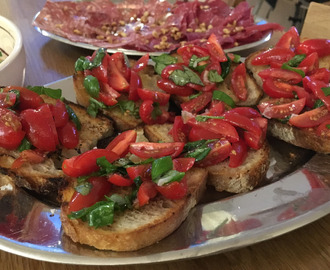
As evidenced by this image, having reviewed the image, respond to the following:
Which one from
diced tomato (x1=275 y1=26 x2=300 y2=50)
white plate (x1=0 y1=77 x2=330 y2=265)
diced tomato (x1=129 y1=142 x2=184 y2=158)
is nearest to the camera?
white plate (x1=0 y1=77 x2=330 y2=265)

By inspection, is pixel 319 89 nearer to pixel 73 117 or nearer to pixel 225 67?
pixel 225 67

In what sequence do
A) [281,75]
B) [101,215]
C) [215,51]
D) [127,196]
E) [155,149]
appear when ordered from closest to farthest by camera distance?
1. [101,215]
2. [127,196]
3. [155,149]
4. [281,75]
5. [215,51]

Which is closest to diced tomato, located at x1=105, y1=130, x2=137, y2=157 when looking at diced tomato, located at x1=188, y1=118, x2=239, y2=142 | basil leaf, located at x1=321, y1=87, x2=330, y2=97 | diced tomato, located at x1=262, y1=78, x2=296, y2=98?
diced tomato, located at x1=188, y1=118, x2=239, y2=142

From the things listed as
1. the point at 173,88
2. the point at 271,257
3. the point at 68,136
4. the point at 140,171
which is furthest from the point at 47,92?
A: the point at 271,257

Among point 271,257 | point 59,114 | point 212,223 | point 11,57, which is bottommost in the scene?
point 271,257

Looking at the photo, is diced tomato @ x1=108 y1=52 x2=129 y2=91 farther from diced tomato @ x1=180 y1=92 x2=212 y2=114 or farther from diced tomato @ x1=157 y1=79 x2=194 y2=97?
diced tomato @ x1=180 y1=92 x2=212 y2=114

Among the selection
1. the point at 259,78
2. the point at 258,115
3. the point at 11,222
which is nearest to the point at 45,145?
the point at 11,222

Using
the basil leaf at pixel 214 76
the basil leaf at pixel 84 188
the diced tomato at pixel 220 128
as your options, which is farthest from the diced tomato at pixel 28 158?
the basil leaf at pixel 214 76
